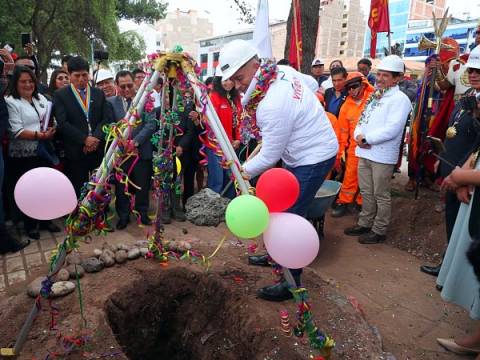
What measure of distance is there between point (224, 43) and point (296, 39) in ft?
125

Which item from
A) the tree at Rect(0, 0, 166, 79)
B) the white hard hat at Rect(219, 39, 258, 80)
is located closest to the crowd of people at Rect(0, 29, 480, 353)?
the white hard hat at Rect(219, 39, 258, 80)

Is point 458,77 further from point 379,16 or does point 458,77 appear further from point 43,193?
point 43,193

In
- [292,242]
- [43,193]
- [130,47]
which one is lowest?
[292,242]

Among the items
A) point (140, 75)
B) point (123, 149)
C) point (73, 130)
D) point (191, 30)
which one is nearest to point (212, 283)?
point (123, 149)

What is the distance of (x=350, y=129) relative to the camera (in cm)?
501

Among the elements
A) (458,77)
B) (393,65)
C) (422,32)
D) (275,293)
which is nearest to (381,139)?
(393,65)

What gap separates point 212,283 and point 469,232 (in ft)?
6.40

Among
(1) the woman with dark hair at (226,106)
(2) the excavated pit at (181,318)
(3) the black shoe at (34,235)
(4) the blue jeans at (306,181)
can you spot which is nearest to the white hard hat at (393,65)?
(4) the blue jeans at (306,181)

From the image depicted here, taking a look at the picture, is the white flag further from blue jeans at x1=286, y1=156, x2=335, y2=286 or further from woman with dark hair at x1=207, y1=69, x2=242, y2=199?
blue jeans at x1=286, y1=156, x2=335, y2=286

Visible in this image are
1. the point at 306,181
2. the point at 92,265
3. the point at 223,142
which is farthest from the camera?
the point at 92,265

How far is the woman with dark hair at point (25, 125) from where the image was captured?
3.72 metres

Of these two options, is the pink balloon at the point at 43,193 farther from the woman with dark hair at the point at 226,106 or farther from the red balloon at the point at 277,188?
the woman with dark hair at the point at 226,106

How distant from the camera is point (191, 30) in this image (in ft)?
234

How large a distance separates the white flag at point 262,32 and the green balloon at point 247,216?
358cm
